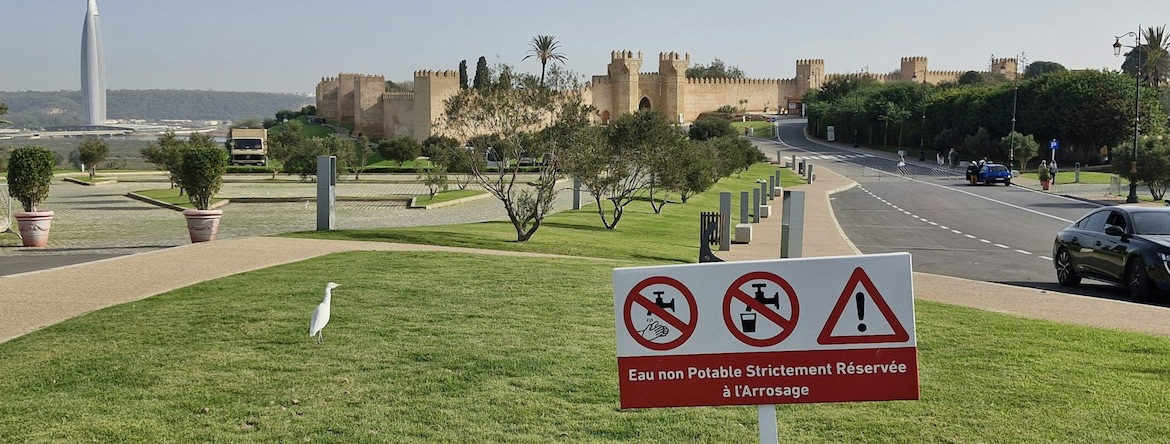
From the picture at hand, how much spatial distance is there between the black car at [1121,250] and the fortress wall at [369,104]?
88.1 m

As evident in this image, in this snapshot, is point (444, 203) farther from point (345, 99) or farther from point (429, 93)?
point (345, 99)

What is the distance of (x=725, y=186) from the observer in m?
46.9

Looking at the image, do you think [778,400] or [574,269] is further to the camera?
[574,269]

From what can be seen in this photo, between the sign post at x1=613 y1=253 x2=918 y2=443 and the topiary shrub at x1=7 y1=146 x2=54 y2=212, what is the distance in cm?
1929

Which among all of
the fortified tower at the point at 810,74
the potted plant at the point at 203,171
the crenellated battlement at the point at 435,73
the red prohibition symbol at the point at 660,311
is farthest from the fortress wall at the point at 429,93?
the red prohibition symbol at the point at 660,311

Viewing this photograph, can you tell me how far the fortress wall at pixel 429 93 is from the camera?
88438mm

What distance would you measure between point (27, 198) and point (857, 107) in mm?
84177

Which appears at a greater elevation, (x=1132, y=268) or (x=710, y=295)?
(x=710, y=295)

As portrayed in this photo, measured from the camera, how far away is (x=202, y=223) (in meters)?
19.7

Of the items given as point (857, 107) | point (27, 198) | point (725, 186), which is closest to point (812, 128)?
point (857, 107)

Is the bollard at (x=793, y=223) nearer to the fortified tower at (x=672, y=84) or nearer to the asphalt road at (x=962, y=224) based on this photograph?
the asphalt road at (x=962, y=224)

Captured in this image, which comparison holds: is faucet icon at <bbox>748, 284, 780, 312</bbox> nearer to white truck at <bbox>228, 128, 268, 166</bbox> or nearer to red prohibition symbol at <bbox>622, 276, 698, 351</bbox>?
red prohibition symbol at <bbox>622, 276, 698, 351</bbox>

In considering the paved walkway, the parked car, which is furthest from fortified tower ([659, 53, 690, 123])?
the paved walkway

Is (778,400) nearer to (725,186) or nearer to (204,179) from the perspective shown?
(204,179)
